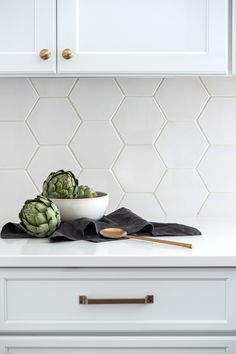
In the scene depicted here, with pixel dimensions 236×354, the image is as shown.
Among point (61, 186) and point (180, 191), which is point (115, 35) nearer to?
point (61, 186)

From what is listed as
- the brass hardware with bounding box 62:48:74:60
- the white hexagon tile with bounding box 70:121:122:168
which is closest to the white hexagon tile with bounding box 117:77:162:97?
the white hexagon tile with bounding box 70:121:122:168

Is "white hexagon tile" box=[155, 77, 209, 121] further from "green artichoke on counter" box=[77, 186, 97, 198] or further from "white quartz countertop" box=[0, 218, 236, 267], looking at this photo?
"white quartz countertop" box=[0, 218, 236, 267]

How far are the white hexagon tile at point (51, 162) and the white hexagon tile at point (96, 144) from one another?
1.2 inches

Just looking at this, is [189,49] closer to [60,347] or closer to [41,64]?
[41,64]

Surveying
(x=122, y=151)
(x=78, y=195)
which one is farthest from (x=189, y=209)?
(x=78, y=195)

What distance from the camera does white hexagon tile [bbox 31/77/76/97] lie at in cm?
219

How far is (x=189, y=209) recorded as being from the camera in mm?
2236

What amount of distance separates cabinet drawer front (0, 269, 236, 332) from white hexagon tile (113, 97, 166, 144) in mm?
752

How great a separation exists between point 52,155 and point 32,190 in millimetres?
156

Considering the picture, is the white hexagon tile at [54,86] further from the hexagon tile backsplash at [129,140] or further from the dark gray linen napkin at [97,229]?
the dark gray linen napkin at [97,229]

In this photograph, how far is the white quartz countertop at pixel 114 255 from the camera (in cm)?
157

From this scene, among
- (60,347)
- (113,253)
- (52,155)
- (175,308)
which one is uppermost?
(52,155)

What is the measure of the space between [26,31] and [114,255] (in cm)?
76

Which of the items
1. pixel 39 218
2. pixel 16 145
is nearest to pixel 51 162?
pixel 16 145
